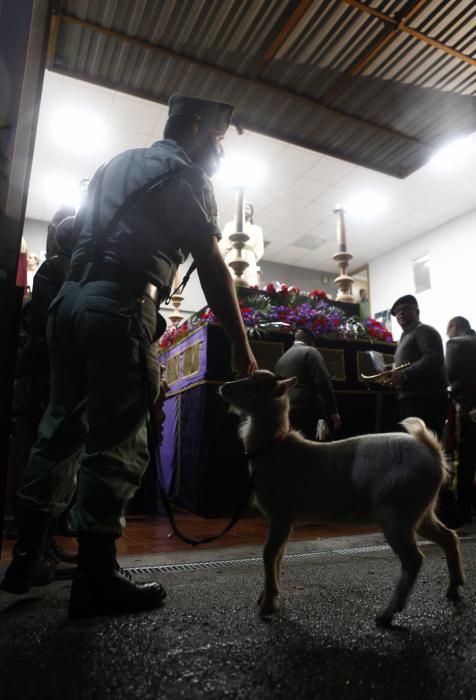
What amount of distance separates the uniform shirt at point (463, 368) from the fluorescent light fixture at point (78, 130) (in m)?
6.36

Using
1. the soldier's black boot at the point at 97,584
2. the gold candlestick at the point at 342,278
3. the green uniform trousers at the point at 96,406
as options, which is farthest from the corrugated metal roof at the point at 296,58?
the soldier's black boot at the point at 97,584

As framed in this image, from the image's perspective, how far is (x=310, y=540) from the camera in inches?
121

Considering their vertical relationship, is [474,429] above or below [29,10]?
below

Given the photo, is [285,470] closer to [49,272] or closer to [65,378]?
[65,378]

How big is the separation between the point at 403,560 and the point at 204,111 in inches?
71.1

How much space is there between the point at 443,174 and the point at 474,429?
6.37m

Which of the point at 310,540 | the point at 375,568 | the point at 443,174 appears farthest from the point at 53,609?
the point at 443,174

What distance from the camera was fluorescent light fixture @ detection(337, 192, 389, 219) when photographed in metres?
9.50

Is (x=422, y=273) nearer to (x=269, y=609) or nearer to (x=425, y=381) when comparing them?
(x=425, y=381)

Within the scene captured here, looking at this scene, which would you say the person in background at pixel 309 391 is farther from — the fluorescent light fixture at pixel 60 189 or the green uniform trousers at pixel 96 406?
the fluorescent light fixture at pixel 60 189

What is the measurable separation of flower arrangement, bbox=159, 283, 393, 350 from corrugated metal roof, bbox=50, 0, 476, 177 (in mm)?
2449

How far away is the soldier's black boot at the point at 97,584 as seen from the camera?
1.44 m

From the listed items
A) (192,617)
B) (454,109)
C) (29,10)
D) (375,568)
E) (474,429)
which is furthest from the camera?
(454,109)

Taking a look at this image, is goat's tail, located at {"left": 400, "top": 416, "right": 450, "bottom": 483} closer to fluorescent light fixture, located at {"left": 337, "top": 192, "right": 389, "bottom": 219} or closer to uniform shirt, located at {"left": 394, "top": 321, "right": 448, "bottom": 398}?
uniform shirt, located at {"left": 394, "top": 321, "right": 448, "bottom": 398}
